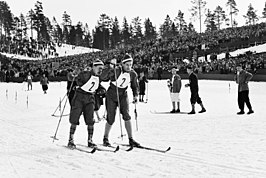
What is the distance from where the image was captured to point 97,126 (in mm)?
11758

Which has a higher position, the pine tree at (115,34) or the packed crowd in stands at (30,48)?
the pine tree at (115,34)

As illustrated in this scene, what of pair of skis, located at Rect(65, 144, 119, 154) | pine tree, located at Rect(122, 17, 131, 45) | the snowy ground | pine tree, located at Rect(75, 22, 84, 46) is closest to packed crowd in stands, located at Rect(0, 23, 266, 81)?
the snowy ground

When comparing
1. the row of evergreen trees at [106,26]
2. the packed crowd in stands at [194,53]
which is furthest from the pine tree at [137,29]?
the packed crowd in stands at [194,53]

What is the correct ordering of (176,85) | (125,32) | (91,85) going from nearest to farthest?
(91,85), (176,85), (125,32)

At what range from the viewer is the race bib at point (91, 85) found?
26.5 feet

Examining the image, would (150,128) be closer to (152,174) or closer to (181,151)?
(181,151)

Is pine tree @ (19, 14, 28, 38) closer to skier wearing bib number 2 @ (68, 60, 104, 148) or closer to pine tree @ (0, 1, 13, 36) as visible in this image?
pine tree @ (0, 1, 13, 36)

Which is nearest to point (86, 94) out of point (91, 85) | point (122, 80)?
point (91, 85)

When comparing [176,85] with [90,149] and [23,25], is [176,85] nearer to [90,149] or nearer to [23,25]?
[90,149]

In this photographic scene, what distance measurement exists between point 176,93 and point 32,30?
3798 inches

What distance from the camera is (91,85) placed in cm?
810

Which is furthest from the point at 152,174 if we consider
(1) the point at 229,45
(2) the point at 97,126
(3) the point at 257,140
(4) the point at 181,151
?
(1) the point at 229,45

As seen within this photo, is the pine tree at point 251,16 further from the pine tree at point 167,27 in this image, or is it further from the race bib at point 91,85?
the race bib at point 91,85

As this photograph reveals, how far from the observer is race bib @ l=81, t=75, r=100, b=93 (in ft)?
26.5
